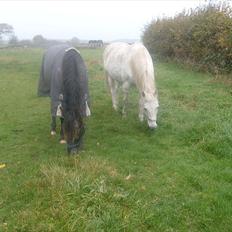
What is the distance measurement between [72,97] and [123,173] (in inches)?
56.1

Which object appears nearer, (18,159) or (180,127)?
(18,159)

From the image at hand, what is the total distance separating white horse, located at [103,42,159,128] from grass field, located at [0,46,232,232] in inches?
18.6

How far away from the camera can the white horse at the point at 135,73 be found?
7844 millimetres

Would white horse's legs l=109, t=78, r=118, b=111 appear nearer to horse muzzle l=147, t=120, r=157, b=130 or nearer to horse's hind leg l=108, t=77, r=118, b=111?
horse's hind leg l=108, t=77, r=118, b=111

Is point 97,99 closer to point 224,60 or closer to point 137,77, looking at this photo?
point 137,77

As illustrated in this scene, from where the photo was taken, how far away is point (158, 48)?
960 inches

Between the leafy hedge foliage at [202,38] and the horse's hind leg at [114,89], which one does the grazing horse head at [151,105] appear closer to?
the horse's hind leg at [114,89]

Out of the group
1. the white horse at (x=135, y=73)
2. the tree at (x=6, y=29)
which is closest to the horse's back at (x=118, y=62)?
the white horse at (x=135, y=73)

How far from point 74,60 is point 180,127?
9.81ft

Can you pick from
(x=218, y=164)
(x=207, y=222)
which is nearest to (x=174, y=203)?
(x=207, y=222)

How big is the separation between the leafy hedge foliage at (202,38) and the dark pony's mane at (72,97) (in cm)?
957

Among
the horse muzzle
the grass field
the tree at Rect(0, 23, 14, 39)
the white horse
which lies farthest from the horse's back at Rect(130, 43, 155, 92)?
the tree at Rect(0, 23, 14, 39)

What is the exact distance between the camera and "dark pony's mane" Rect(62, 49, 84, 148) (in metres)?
6.03

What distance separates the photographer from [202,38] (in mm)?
16984
